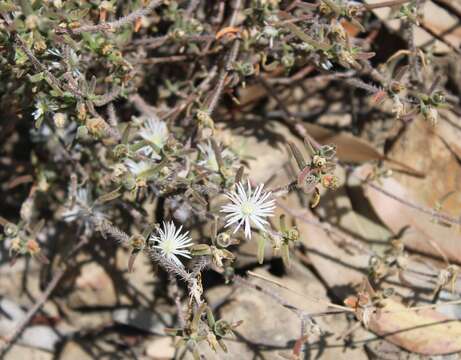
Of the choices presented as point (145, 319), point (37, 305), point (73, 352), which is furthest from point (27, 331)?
point (145, 319)

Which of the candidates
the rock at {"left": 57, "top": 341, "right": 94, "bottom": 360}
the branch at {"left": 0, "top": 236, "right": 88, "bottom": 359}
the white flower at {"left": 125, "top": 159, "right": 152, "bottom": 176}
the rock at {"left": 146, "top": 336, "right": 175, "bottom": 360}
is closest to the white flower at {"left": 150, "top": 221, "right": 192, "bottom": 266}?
the white flower at {"left": 125, "top": 159, "right": 152, "bottom": 176}

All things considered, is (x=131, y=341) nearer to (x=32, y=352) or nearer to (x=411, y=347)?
(x=32, y=352)

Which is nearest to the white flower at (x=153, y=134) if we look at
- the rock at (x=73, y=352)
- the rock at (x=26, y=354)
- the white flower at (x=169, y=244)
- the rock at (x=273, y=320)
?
the white flower at (x=169, y=244)

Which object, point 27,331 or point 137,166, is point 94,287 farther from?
point 137,166

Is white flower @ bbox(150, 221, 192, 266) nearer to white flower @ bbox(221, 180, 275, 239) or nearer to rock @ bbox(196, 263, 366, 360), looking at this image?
white flower @ bbox(221, 180, 275, 239)

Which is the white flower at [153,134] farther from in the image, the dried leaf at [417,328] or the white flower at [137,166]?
the dried leaf at [417,328]

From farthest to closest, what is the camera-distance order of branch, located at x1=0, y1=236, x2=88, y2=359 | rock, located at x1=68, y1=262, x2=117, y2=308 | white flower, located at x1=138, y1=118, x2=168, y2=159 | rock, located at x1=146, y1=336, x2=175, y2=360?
rock, located at x1=68, y1=262, x2=117, y2=308, rock, located at x1=146, y1=336, x2=175, y2=360, branch, located at x1=0, y1=236, x2=88, y2=359, white flower, located at x1=138, y1=118, x2=168, y2=159
